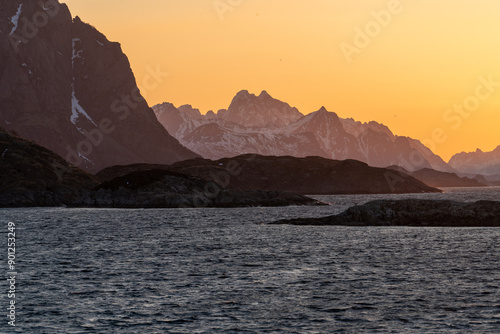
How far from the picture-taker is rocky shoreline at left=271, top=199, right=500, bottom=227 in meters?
114

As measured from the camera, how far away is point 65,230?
379 feet

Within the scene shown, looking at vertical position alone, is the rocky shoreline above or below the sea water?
above

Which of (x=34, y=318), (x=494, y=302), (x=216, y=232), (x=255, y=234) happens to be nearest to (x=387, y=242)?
(x=255, y=234)

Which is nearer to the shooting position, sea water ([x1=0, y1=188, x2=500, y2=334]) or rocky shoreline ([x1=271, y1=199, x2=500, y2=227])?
sea water ([x1=0, y1=188, x2=500, y2=334])

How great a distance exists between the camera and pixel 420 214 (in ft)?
389

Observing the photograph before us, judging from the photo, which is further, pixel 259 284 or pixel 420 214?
pixel 420 214

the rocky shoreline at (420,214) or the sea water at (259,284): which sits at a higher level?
the rocky shoreline at (420,214)

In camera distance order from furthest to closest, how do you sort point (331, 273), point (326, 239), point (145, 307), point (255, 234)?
point (255, 234) < point (326, 239) < point (331, 273) < point (145, 307)

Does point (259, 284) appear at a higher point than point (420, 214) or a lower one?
lower

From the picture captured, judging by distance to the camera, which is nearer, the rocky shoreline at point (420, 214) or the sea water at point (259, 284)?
the sea water at point (259, 284)

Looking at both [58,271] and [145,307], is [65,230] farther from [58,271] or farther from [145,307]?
[145,307]

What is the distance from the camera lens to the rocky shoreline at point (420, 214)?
114 meters

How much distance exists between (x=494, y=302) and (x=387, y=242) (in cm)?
4278

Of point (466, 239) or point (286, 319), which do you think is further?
point (466, 239)
